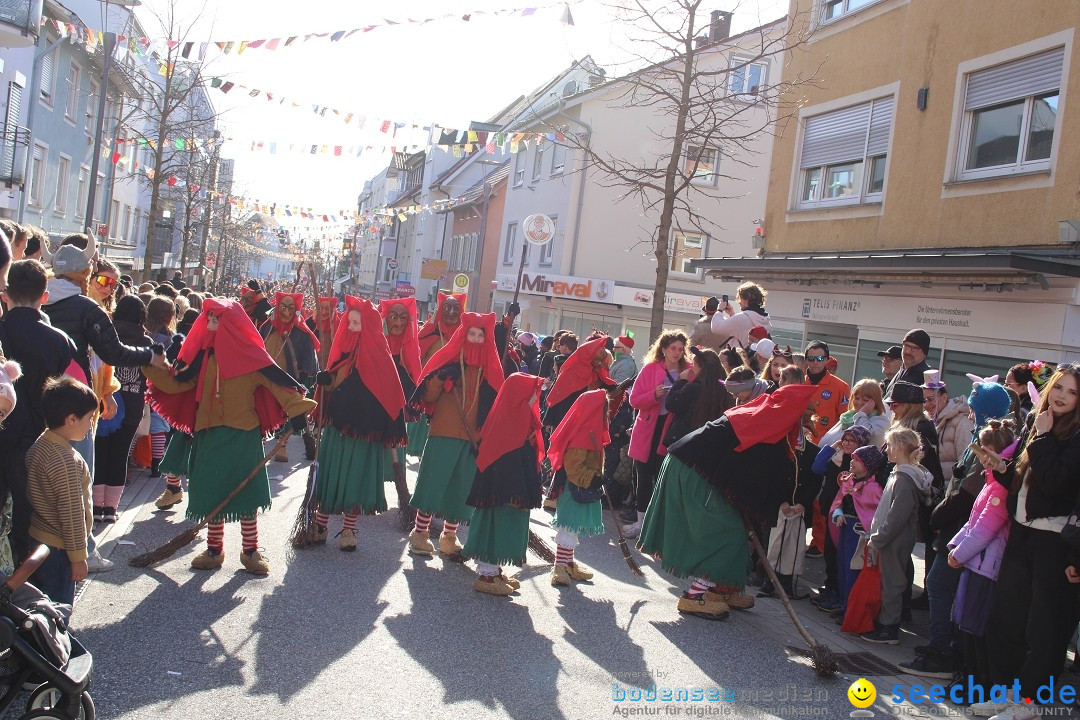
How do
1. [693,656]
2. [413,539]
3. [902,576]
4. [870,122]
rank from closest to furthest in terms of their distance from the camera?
1. [693,656]
2. [902,576]
3. [413,539]
4. [870,122]

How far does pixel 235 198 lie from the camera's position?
1201 inches

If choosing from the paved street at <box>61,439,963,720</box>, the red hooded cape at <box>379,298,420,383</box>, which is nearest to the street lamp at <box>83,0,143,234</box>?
the red hooded cape at <box>379,298,420,383</box>

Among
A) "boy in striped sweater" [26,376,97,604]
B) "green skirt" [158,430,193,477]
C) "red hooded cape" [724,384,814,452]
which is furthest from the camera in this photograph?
"green skirt" [158,430,193,477]

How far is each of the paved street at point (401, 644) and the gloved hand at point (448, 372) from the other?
1443 millimetres

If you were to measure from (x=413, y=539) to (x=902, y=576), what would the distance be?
12.0 ft

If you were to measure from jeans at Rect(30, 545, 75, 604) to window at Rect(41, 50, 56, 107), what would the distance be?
22.9m

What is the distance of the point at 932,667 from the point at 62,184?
27.0 meters

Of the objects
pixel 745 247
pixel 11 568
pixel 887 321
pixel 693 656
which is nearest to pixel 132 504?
pixel 11 568

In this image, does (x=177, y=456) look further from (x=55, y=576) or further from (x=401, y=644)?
(x=55, y=576)

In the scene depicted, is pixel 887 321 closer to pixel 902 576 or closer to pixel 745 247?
pixel 902 576

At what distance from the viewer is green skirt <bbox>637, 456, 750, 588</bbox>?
22.6ft

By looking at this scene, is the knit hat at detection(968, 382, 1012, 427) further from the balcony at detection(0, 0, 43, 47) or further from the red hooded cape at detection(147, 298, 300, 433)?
the balcony at detection(0, 0, 43, 47)

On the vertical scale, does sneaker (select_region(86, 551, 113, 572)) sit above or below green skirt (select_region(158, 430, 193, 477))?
below

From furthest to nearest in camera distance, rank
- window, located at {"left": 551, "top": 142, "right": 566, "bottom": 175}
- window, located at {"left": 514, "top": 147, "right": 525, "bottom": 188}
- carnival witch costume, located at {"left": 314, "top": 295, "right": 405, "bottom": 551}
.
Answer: window, located at {"left": 514, "top": 147, "right": 525, "bottom": 188} → window, located at {"left": 551, "top": 142, "right": 566, "bottom": 175} → carnival witch costume, located at {"left": 314, "top": 295, "right": 405, "bottom": 551}
